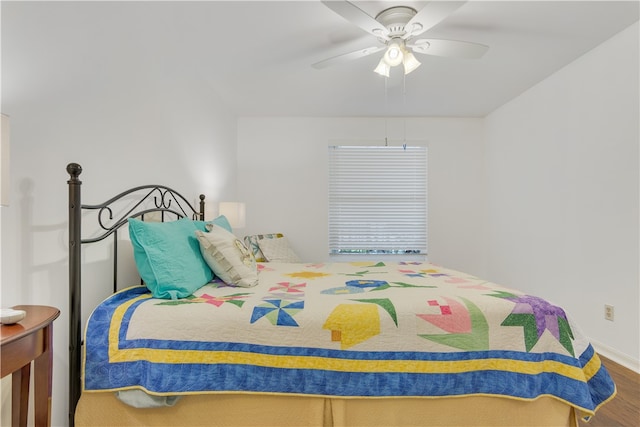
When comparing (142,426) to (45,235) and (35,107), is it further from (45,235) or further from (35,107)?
(35,107)

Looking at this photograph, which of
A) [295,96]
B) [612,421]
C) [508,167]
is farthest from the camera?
[508,167]

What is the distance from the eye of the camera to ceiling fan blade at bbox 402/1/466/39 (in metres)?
1.60

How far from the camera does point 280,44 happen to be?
2.43 m

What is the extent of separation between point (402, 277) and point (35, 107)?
6.72ft

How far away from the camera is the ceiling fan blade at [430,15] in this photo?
1.60 meters

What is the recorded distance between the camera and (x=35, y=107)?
4.56 feet

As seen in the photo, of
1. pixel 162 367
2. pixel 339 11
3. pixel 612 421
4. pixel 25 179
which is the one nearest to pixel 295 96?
pixel 339 11

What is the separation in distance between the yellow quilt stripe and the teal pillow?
259 mm

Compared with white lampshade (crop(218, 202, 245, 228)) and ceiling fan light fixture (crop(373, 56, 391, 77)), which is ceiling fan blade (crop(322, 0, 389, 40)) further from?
white lampshade (crop(218, 202, 245, 228))

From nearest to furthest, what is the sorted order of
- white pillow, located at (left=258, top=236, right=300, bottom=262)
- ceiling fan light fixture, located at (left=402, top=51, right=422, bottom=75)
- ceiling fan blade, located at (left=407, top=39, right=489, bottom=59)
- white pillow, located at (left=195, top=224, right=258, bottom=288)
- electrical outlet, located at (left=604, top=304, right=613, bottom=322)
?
1. white pillow, located at (left=195, top=224, right=258, bottom=288)
2. ceiling fan blade, located at (left=407, top=39, right=489, bottom=59)
3. ceiling fan light fixture, located at (left=402, top=51, right=422, bottom=75)
4. electrical outlet, located at (left=604, top=304, right=613, bottom=322)
5. white pillow, located at (left=258, top=236, right=300, bottom=262)

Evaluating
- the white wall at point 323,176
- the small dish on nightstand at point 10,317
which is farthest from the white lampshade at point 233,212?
the small dish on nightstand at point 10,317

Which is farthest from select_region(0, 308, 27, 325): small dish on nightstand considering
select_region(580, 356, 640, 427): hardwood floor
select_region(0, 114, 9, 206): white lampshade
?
select_region(580, 356, 640, 427): hardwood floor

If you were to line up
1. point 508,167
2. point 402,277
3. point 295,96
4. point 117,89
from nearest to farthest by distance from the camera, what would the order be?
1. point 117,89
2. point 402,277
3. point 295,96
4. point 508,167

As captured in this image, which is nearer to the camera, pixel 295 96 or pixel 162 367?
pixel 162 367
